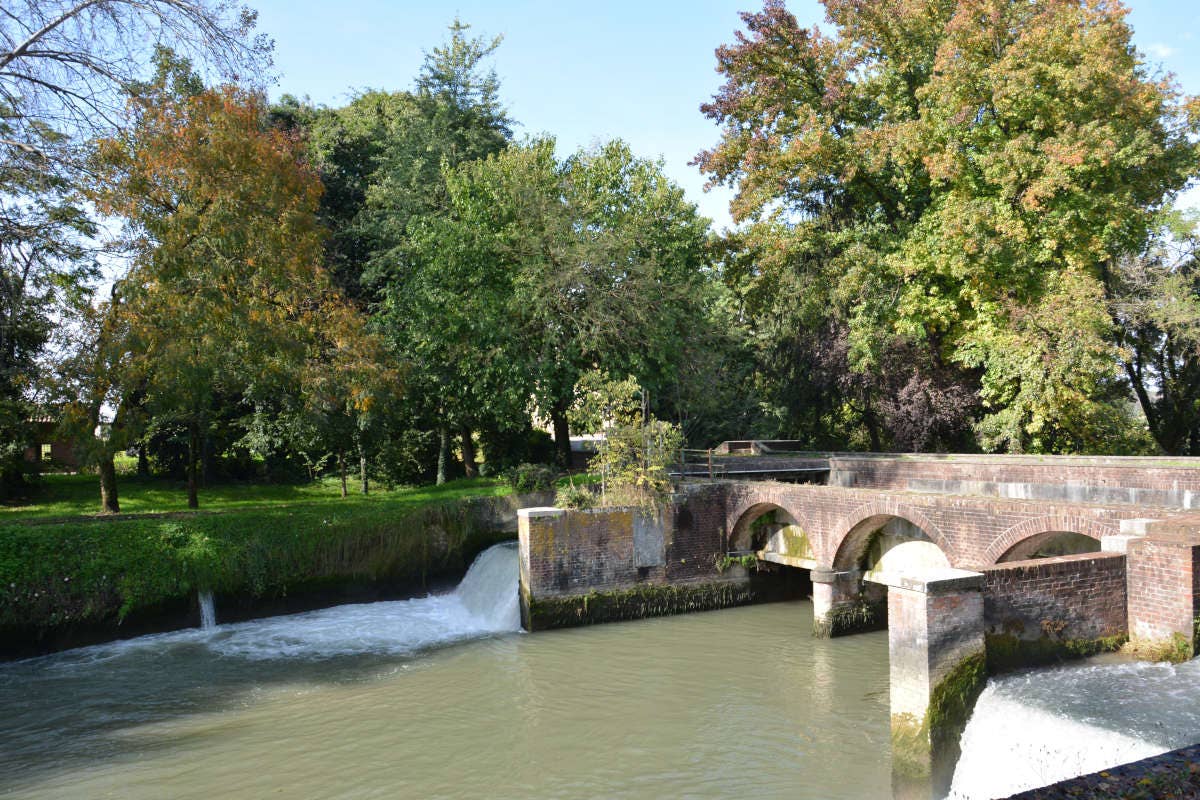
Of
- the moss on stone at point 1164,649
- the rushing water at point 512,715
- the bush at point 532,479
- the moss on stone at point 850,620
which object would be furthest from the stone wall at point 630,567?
the moss on stone at point 1164,649

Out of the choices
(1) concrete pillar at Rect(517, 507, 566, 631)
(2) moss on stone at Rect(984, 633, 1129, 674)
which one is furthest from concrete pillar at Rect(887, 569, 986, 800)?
(1) concrete pillar at Rect(517, 507, 566, 631)

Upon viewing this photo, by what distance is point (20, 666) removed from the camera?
12.5m

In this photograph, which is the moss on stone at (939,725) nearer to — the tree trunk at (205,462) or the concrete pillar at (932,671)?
the concrete pillar at (932,671)

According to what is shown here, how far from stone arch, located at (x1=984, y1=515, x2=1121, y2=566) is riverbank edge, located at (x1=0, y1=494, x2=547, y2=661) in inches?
407

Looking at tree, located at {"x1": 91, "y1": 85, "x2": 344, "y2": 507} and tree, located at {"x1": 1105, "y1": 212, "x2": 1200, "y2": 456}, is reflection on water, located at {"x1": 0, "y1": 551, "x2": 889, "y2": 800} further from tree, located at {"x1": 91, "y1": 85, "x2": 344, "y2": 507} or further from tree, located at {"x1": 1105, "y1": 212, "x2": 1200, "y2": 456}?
tree, located at {"x1": 1105, "y1": 212, "x2": 1200, "y2": 456}

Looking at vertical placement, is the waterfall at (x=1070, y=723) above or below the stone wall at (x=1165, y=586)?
below

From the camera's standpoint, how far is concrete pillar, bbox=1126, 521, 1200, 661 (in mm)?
8023

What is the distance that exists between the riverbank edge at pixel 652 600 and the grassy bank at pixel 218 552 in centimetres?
349

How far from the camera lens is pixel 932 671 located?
24.7 ft

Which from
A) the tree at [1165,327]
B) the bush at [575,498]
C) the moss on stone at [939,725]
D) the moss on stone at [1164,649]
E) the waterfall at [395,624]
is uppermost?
the tree at [1165,327]

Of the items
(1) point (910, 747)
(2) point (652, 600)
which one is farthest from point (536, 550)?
(1) point (910, 747)

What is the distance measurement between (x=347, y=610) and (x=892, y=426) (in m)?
15.1

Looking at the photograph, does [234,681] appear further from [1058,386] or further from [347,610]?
[1058,386]

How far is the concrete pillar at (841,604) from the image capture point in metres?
13.3
